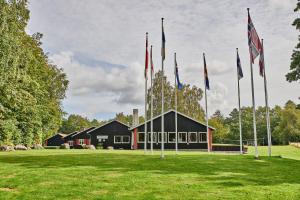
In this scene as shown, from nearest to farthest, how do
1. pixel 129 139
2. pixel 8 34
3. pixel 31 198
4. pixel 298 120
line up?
pixel 31 198 < pixel 8 34 < pixel 129 139 < pixel 298 120

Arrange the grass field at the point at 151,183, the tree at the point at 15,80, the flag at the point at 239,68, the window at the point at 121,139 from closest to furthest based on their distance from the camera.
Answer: the grass field at the point at 151,183 → the tree at the point at 15,80 → the flag at the point at 239,68 → the window at the point at 121,139

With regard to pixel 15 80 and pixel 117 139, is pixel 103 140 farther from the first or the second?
pixel 15 80

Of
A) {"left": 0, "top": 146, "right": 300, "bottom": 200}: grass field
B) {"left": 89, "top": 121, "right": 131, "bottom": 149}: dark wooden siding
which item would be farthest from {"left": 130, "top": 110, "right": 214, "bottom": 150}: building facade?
{"left": 0, "top": 146, "right": 300, "bottom": 200}: grass field

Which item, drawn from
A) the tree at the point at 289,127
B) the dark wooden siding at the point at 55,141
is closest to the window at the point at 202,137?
the dark wooden siding at the point at 55,141

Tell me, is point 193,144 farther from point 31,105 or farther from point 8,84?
point 8,84

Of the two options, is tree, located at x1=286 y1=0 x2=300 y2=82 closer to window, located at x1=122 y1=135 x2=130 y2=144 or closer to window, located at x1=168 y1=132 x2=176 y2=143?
window, located at x1=168 y1=132 x2=176 y2=143

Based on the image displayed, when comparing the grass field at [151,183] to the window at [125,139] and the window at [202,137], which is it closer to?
the window at [202,137]

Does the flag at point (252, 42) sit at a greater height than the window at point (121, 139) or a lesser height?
greater

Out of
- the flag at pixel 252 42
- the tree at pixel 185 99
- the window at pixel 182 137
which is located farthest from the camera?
the tree at pixel 185 99

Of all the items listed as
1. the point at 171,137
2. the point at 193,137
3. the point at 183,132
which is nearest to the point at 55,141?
the point at 171,137

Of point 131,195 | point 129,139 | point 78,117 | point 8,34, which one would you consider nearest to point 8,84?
point 8,34

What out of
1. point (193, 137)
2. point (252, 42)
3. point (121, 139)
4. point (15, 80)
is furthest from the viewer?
point (121, 139)

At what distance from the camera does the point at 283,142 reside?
83.4 metres

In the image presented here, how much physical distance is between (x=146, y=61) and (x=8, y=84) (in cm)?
963
